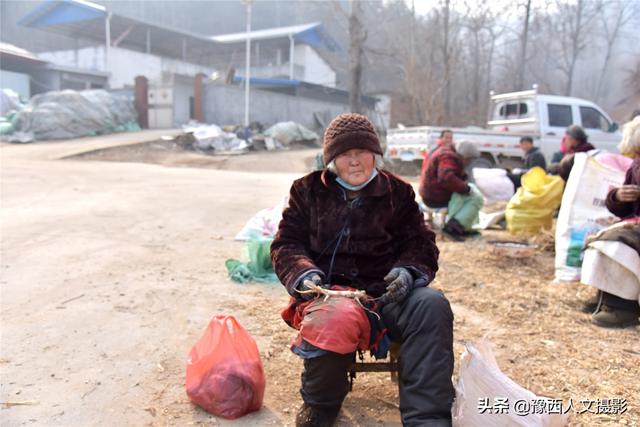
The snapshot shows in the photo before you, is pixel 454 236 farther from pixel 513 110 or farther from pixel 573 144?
pixel 513 110

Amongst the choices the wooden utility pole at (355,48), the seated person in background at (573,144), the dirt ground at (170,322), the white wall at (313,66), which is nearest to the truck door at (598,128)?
the seated person in background at (573,144)

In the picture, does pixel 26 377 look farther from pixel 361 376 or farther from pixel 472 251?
pixel 472 251

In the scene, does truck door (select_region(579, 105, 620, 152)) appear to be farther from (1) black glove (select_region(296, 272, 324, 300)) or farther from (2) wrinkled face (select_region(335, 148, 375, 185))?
(1) black glove (select_region(296, 272, 324, 300))

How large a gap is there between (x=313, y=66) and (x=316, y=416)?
38039mm

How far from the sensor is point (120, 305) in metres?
3.50

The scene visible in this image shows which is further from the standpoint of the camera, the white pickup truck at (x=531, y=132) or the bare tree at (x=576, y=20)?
the bare tree at (x=576, y=20)

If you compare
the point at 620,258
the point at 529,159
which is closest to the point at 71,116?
the point at 529,159

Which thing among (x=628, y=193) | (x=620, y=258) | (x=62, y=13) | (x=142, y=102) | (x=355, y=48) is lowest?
(x=620, y=258)

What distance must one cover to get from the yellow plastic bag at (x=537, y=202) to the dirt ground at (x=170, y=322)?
1.32 feet

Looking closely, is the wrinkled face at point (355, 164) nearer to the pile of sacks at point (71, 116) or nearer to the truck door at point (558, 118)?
the truck door at point (558, 118)

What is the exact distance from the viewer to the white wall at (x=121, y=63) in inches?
1221

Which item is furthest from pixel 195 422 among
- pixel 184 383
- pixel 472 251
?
pixel 472 251

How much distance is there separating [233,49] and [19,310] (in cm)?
3719

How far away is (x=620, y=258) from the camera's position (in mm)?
3230
